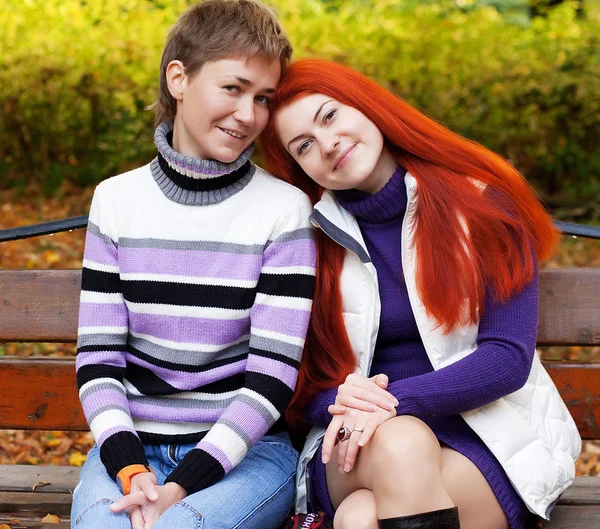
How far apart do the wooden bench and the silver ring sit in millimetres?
858

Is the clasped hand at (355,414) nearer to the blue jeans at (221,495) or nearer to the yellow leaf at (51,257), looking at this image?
the blue jeans at (221,495)

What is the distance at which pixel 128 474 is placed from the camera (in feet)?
7.29

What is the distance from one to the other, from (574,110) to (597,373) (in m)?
3.73

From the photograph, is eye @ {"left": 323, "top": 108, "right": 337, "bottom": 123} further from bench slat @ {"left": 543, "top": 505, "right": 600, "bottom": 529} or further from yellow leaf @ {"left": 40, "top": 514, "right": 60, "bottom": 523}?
yellow leaf @ {"left": 40, "top": 514, "right": 60, "bottom": 523}

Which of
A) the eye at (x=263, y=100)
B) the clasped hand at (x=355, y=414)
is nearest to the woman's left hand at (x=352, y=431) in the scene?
the clasped hand at (x=355, y=414)

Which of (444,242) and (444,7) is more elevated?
(444,7)

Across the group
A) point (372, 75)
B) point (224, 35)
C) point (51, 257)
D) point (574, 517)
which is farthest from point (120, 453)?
point (372, 75)

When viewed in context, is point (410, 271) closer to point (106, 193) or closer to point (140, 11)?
point (106, 193)

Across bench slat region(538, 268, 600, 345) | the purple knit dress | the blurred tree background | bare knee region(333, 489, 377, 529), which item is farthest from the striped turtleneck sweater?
the blurred tree background

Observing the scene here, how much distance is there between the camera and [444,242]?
2.36 meters

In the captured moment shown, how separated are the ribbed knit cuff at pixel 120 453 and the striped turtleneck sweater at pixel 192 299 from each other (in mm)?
31

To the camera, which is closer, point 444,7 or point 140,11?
point 140,11

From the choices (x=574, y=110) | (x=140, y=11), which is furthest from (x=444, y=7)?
(x=140, y=11)

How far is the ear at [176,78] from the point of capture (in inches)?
96.9
